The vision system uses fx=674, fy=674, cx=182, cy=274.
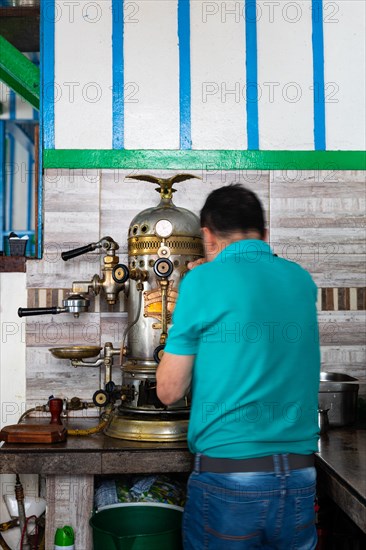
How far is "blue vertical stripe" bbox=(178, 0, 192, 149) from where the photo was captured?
3.90m

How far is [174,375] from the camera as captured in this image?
2.10m

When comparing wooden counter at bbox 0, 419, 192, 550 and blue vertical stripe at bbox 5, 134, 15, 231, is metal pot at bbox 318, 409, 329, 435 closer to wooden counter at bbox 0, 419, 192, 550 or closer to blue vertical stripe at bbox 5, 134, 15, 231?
wooden counter at bbox 0, 419, 192, 550

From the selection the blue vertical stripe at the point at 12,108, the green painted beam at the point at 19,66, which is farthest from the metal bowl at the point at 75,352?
the blue vertical stripe at the point at 12,108

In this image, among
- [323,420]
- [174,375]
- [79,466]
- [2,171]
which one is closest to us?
[174,375]

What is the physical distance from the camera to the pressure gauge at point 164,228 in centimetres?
320

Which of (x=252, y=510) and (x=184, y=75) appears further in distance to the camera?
(x=184, y=75)

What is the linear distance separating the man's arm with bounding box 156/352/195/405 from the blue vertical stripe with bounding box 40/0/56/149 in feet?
7.00

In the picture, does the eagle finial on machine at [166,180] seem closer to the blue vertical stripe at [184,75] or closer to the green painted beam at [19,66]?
the blue vertical stripe at [184,75]

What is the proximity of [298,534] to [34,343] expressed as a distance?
6.93 ft

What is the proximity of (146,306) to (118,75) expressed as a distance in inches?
57.7

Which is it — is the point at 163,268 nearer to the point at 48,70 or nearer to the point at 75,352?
the point at 75,352

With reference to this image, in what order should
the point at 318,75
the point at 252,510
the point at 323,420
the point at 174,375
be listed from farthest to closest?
1. the point at 318,75
2. the point at 323,420
3. the point at 174,375
4. the point at 252,510

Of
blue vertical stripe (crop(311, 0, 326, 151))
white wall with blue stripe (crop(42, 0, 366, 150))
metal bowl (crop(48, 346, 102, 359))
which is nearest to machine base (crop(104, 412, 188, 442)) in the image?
metal bowl (crop(48, 346, 102, 359))

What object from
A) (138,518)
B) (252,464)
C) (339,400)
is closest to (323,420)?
(339,400)
